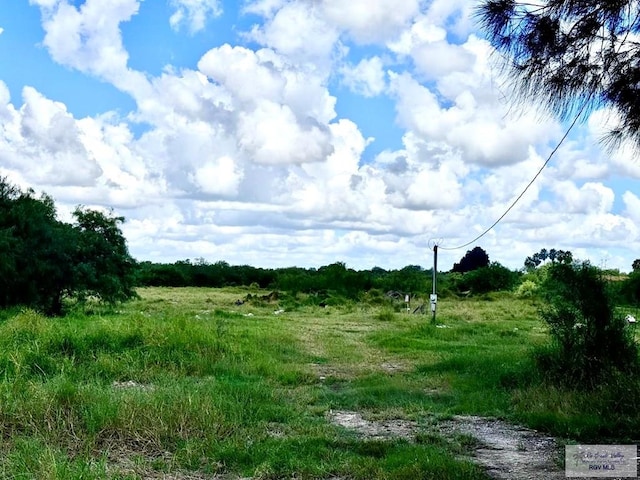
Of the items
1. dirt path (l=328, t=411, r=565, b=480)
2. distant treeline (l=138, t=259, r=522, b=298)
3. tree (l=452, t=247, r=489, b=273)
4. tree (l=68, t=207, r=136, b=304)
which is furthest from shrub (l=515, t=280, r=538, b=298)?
dirt path (l=328, t=411, r=565, b=480)

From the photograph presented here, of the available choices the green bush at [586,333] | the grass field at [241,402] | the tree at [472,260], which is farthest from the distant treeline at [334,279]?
the green bush at [586,333]

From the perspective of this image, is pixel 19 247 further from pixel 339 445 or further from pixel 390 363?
pixel 339 445

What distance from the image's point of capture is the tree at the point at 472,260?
61781 mm

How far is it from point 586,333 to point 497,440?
2.88 metres

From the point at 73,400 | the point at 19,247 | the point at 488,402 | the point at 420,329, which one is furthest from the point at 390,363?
the point at 19,247

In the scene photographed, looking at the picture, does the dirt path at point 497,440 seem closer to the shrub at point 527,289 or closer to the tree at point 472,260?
the shrub at point 527,289

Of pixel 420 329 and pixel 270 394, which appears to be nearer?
pixel 270 394

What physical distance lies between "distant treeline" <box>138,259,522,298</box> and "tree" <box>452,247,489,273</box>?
4.46 metres

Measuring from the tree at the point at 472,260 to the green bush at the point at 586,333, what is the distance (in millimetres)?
53184

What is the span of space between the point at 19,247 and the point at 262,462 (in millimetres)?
17382

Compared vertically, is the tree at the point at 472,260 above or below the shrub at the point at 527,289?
above

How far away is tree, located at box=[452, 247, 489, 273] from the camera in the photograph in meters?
61.8

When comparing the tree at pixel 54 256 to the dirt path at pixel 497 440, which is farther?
the tree at pixel 54 256

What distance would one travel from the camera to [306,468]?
541 cm
